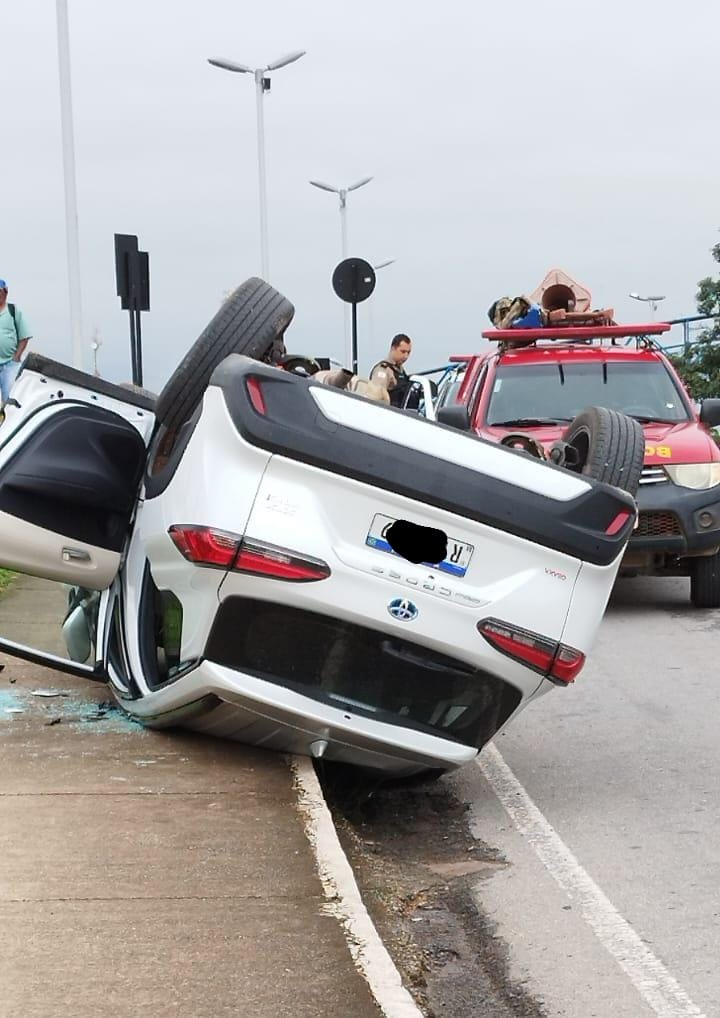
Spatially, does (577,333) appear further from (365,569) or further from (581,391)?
(365,569)

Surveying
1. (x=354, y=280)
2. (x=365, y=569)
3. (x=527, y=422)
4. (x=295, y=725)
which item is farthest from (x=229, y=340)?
(x=354, y=280)

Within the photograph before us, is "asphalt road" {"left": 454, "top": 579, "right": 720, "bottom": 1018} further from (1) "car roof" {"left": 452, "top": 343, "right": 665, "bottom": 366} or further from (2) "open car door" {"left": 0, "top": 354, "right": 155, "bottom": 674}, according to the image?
(1) "car roof" {"left": 452, "top": 343, "right": 665, "bottom": 366}

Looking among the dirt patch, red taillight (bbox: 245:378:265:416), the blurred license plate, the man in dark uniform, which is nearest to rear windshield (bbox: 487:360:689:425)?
the man in dark uniform

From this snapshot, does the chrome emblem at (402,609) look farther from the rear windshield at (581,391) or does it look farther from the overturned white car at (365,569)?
the rear windshield at (581,391)

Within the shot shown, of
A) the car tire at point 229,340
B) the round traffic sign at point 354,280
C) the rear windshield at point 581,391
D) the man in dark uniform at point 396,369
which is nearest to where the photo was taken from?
the car tire at point 229,340

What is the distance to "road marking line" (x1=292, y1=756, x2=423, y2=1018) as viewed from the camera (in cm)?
414

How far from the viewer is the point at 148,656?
6773mm

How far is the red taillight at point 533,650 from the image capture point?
18.9ft

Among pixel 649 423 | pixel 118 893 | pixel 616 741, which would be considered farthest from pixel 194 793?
pixel 649 423

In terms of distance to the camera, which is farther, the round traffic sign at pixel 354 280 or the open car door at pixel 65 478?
the round traffic sign at pixel 354 280

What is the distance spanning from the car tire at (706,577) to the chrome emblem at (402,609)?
6474 millimetres

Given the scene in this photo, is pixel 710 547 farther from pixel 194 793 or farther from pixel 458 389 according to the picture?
pixel 194 793

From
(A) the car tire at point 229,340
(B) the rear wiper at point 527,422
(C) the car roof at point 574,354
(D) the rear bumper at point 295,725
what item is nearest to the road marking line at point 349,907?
(D) the rear bumper at point 295,725

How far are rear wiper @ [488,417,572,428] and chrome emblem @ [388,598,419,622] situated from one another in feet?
21.7
